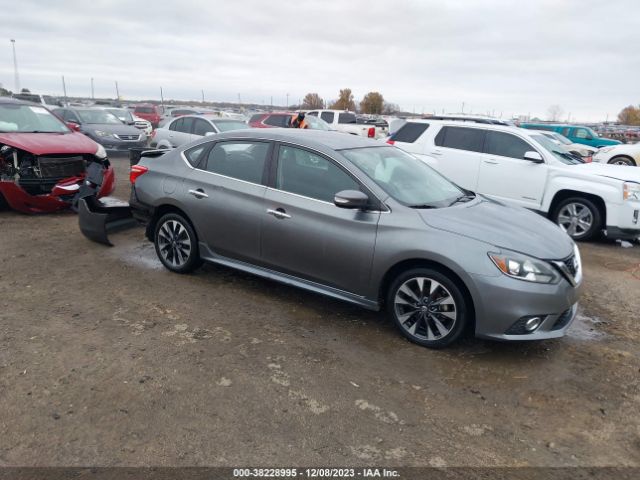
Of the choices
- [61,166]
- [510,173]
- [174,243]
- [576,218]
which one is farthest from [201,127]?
[576,218]

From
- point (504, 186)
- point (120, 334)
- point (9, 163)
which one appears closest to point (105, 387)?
point (120, 334)

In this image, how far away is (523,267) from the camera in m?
3.68

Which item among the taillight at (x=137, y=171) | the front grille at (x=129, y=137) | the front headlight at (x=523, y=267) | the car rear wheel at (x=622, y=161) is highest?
the taillight at (x=137, y=171)

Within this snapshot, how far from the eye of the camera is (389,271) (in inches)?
161

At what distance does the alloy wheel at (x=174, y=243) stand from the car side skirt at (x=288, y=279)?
0.24m

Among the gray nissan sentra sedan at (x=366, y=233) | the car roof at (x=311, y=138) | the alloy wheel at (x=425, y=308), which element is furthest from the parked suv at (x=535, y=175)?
the alloy wheel at (x=425, y=308)

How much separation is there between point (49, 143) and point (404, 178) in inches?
230

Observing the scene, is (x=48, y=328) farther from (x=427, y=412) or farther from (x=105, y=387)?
(x=427, y=412)

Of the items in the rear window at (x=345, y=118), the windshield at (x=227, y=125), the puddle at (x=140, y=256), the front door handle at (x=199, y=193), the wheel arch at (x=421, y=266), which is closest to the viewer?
the wheel arch at (x=421, y=266)

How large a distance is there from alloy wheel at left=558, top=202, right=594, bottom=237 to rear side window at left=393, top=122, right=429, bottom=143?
9.68ft

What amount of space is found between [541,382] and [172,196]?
3.90 m

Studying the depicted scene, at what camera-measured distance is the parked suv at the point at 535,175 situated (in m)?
7.50

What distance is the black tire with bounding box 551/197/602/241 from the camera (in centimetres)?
769

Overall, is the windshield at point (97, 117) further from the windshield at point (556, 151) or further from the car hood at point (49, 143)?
the windshield at point (556, 151)
